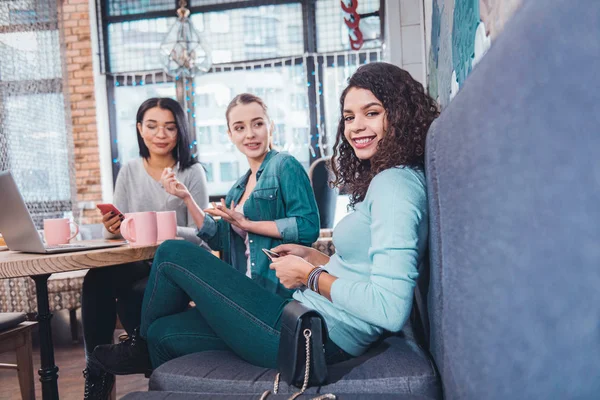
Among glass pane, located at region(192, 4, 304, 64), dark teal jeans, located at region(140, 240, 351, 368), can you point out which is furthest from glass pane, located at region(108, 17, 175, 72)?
dark teal jeans, located at region(140, 240, 351, 368)

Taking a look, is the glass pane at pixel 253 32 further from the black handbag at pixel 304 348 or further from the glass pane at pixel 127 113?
the black handbag at pixel 304 348

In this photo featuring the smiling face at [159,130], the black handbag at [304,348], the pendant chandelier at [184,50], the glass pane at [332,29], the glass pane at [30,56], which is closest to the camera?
the black handbag at [304,348]

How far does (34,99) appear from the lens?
5.48 metres

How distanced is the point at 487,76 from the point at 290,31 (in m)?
5.45

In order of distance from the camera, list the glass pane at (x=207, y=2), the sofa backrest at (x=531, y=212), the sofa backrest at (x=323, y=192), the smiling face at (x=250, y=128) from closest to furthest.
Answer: the sofa backrest at (x=531, y=212) → the smiling face at (x=250, y=128) → the sofa backrest at (x=323, y=192) → the glass pane at (x=207, y=2)

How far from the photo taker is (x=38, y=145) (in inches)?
207

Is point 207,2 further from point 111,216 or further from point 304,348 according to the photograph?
point 304,348

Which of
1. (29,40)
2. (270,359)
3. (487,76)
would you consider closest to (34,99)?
(29,40)

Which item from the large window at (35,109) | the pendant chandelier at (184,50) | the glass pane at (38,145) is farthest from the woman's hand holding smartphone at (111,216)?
the glass pane at (38,145)

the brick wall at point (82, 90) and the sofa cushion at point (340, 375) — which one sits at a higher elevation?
the brick wall at point (82, 90)

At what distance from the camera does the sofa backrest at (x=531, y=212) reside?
56 centimetres

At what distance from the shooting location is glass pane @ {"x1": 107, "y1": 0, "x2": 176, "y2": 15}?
19.7 ft

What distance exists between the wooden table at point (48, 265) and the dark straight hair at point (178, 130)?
0.89m

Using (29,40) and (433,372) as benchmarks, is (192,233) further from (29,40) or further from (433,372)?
(29,40)
